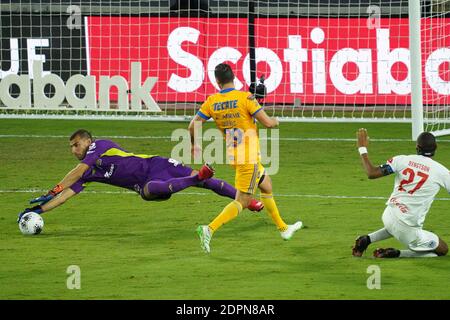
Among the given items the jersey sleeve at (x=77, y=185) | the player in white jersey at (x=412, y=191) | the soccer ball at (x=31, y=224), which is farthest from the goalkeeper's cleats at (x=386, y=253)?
the soccer ball at (x=31, y=224)

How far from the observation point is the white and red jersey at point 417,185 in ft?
34.8

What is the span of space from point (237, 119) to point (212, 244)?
140 cm

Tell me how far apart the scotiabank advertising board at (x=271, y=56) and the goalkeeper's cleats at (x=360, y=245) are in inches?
492

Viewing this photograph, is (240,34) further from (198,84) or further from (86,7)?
(86,7)

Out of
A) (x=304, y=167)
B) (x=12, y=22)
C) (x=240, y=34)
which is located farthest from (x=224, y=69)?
(x=12, y=22)

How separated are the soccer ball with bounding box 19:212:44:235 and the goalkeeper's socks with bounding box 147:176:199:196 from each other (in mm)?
1283

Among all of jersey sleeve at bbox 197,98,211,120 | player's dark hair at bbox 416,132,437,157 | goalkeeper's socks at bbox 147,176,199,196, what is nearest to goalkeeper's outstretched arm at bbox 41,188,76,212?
goalkeeper's socks at bbox 147,176,199,196

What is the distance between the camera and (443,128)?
21.6 m

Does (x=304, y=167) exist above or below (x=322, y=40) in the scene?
below

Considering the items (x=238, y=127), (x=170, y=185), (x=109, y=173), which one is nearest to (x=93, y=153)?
(x=109, y=173)

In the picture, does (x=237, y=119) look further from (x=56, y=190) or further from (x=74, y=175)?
(x=56, y=190)

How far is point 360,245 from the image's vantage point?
10844 millimetres

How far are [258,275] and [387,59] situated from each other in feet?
45.5

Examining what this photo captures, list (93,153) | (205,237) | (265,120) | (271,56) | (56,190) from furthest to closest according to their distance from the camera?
(271,56) → (93,153) → (56,190) → (265,120) → (205,237)
